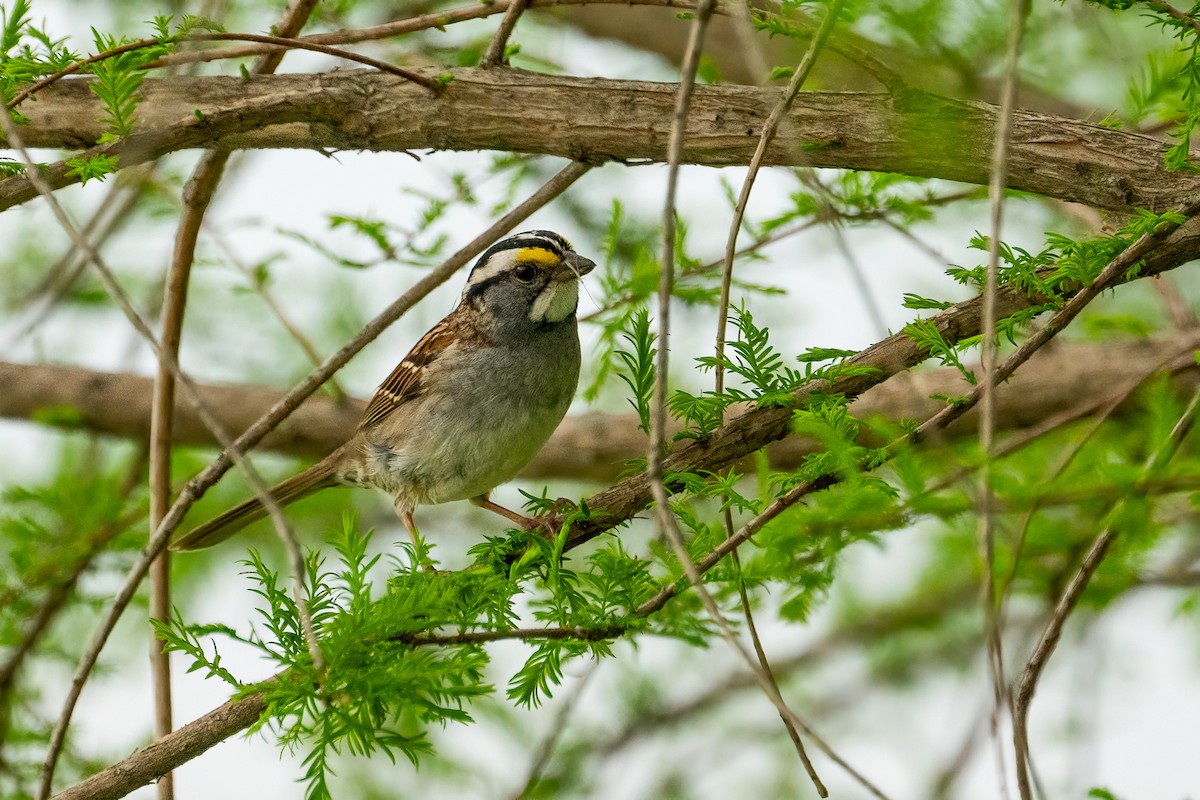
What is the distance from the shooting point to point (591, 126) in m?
3.77

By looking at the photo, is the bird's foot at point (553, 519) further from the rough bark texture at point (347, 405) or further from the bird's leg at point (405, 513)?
the rough bark texture at point (347, 405)

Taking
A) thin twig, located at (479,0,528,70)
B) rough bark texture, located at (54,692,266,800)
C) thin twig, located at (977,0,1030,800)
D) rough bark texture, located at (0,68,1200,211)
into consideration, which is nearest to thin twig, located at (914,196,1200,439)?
rough bark texture, located at (0,68,1200,211)

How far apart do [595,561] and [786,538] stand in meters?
0.65

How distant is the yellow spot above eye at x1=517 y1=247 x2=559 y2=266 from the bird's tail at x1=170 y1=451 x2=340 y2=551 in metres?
1.35

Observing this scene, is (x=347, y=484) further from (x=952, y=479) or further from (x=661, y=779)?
(x=952, y=479)

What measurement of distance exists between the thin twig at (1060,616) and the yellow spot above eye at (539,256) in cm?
272

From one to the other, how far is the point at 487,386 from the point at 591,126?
61.3 inches

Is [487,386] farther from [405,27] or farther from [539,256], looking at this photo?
[405,27]

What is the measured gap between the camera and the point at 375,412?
5641 millimetres

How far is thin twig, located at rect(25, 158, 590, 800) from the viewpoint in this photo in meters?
3.56

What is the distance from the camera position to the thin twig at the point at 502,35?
12.6 ft

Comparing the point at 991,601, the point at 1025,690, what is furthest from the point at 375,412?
the point at 991,601

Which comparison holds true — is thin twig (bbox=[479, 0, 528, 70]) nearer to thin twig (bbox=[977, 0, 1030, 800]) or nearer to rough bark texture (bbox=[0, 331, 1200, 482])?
thin twig (bbox=[977, 0, 1030, 800])

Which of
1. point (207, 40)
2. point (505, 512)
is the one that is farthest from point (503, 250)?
point (207, 40)
